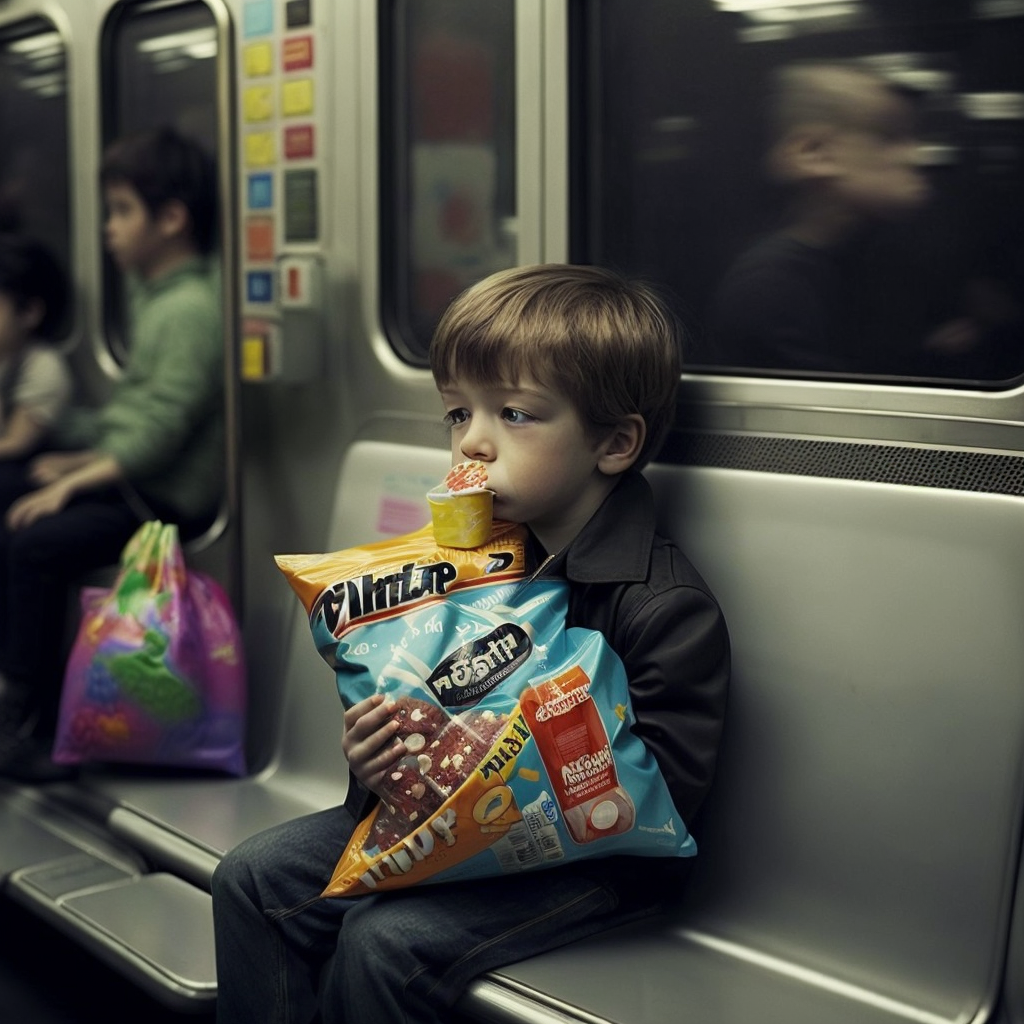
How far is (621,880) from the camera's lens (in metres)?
2.08

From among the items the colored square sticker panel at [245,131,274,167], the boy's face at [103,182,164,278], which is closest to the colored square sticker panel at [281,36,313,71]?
the colored square sticker panel at [245,131,274,167]

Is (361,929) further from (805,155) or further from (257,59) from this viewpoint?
(257,59)

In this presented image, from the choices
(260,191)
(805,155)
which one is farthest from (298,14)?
(805,155)

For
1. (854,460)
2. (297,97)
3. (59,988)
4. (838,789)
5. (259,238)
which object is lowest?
(59,988)

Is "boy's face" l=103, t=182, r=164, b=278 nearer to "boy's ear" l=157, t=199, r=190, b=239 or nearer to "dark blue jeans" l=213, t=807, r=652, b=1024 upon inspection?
"boy's ear" l=157, t=199, r=190, b=239

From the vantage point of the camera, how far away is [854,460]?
6.91 ft

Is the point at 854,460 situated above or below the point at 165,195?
below

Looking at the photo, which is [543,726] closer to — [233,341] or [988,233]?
[988,233]

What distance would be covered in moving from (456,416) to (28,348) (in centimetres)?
219

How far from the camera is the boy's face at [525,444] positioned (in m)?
2.08

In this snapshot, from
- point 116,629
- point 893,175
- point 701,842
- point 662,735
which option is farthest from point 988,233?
point 116,629

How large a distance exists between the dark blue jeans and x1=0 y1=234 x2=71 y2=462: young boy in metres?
2.02

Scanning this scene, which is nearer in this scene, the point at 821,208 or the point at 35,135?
the point at 821,208

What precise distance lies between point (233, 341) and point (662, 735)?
161cm
